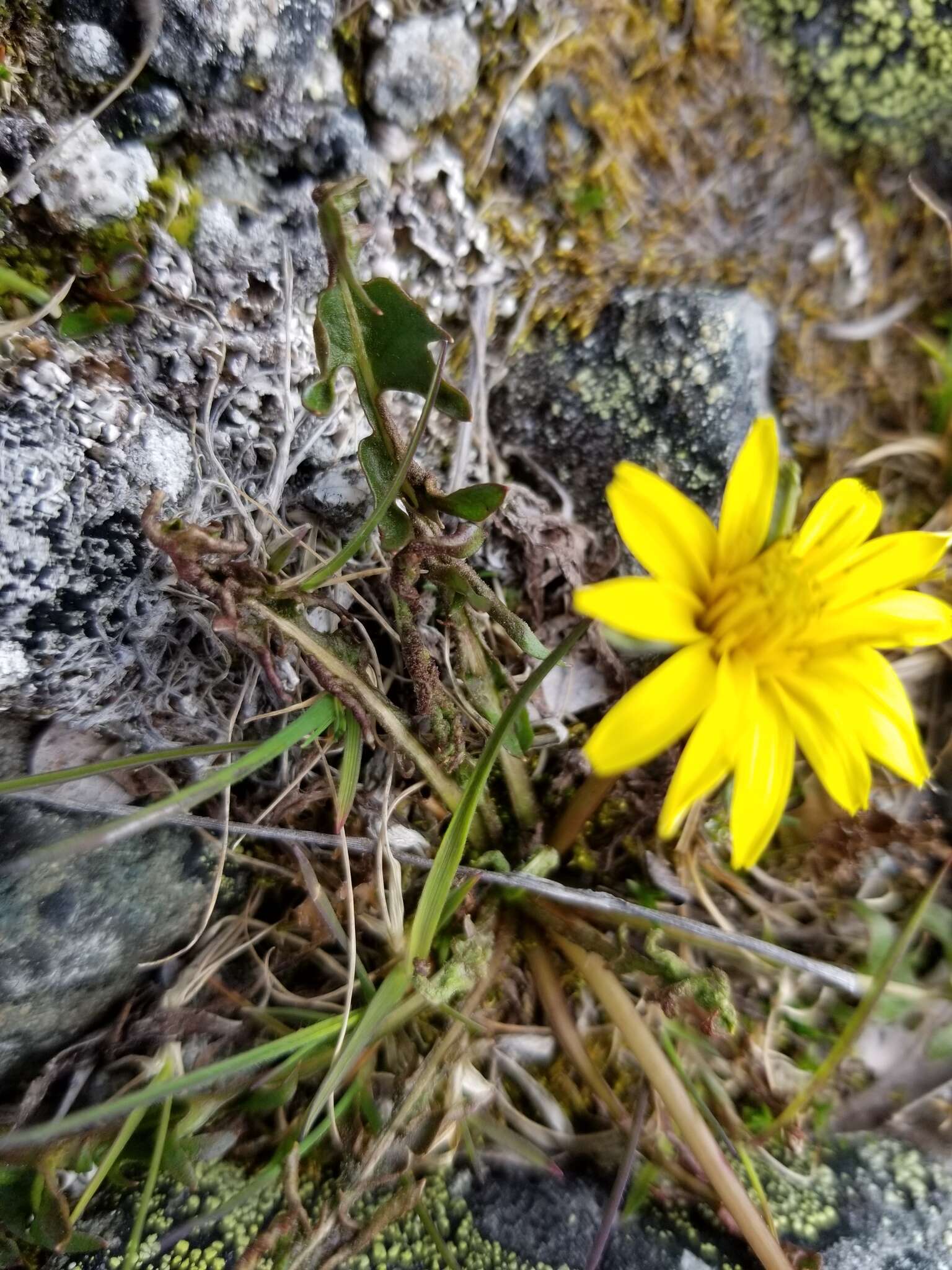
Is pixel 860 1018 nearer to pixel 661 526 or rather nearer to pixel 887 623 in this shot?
pixel 887 623

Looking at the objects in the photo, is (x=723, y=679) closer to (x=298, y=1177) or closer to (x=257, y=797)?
(x=257, y=797)

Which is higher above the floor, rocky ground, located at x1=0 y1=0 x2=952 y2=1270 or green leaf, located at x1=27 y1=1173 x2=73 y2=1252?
rocky ground, located at x1=0 y1=0 x2=952 y2=1270

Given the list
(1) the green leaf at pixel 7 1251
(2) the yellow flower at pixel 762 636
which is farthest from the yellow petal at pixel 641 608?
(1) the green leaf at pixel 7 1251

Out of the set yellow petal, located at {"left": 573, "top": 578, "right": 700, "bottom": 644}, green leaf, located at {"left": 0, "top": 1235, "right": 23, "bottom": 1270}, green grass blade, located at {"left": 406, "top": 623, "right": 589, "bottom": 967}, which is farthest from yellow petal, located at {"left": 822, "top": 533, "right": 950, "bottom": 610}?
green leaf, located at {"left": 0, "top": 1235, "right": 23, "bottom": 1270}

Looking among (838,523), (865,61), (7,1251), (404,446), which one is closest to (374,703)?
(404,446)

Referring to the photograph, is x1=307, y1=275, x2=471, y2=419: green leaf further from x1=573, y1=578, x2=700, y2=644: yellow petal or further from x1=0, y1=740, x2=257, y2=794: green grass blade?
x1=0, y1=740, x2=257, y2=794: green grass blade

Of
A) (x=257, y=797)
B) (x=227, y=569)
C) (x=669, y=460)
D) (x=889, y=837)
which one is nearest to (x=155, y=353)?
(x=227, y=569)
